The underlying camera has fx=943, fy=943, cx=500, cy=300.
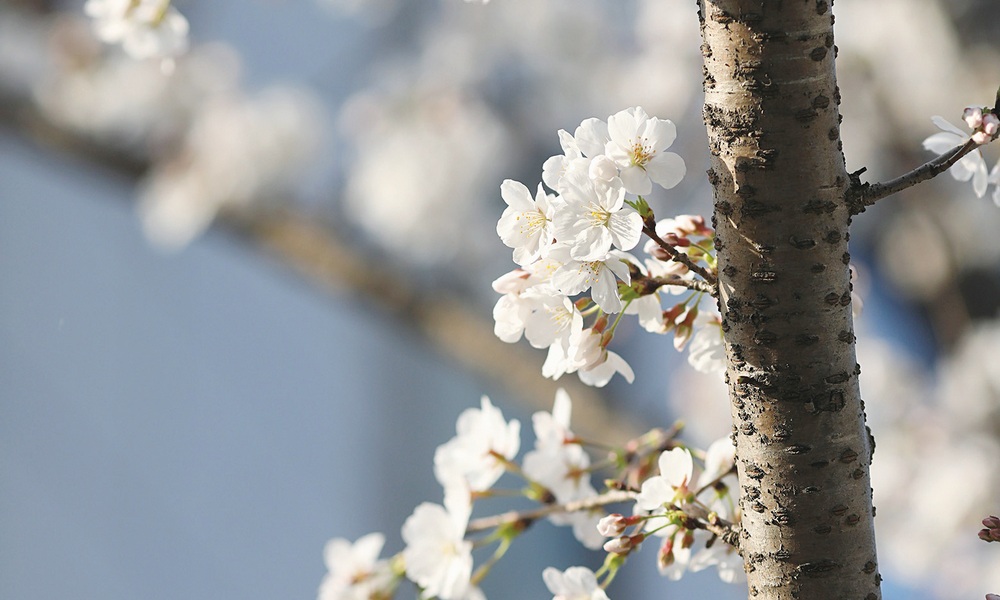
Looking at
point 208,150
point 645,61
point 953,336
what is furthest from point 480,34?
point 953,336

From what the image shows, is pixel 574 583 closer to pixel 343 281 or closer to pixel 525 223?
pixel 525 223

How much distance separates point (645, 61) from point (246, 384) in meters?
1.61

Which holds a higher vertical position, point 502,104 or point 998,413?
point 502,104

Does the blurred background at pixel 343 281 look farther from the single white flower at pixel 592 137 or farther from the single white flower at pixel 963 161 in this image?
the single white flower at pixel 592 137

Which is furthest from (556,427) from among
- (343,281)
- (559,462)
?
(343,281)

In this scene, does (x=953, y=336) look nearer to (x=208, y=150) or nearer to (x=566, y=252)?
(x=208, y=150)

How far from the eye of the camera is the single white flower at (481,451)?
458 mm

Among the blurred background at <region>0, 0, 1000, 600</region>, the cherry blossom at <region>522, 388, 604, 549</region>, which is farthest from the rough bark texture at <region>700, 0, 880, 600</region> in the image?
the blurred background at <region>0, 0, 1000, 600</region>

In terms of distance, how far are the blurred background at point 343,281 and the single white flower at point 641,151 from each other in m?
0.26

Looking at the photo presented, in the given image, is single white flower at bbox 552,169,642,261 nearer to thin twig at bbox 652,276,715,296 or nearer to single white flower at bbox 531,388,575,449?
thin twig at bbox 652,276,715,296

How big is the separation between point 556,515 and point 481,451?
5 cm

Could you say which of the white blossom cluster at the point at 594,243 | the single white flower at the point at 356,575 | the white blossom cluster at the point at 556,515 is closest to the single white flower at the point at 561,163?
the white blossom cluster at the point at 594,243

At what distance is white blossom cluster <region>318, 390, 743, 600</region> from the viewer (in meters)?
0.37

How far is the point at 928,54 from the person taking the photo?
5.39ft
